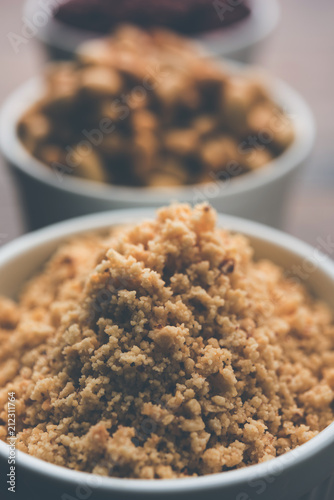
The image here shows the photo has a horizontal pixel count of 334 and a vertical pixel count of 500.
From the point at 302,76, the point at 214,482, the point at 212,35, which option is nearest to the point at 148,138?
the point at 212,35

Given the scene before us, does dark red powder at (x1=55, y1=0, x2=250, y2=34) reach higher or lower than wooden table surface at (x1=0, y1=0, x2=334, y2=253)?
higher

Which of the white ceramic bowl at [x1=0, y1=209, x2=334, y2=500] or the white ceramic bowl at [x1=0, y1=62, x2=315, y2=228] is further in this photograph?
the white ceramic bowl at [x1=0, y1=62, x2=315, y2=228]

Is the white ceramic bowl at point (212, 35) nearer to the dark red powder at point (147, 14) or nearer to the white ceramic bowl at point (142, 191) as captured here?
the dark red powder at point (147, 14)

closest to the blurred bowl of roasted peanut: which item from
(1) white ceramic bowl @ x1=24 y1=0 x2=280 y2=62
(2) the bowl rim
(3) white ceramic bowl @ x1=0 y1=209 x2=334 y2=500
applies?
(2) the bowl rim

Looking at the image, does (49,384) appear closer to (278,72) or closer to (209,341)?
(209,341)

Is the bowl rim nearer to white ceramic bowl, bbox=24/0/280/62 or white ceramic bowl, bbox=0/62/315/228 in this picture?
white ceramic bowl, bbox=0/62/315/228

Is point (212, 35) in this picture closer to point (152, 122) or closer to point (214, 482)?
point (152, 122)

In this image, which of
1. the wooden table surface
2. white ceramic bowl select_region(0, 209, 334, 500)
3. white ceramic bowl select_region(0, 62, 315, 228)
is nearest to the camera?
white ceramic bowl select_region(0, 209, 334, 500)

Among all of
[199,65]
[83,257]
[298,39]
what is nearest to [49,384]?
[83,257]
